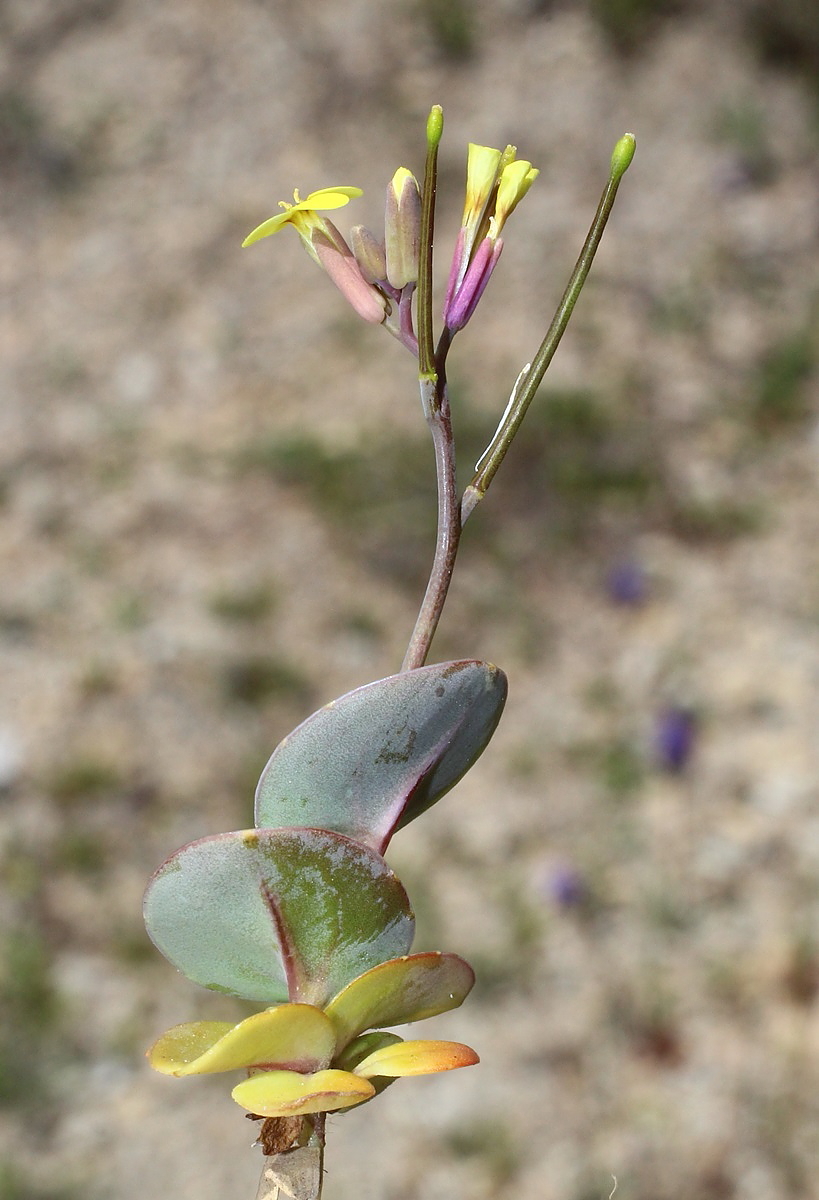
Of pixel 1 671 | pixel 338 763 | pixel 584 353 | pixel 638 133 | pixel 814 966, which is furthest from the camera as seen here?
pixel 638 133

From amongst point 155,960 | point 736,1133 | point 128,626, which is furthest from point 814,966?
point 128,626

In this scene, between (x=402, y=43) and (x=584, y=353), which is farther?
(x=402, y=43)

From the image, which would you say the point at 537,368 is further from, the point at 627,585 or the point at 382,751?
the point at 627,585

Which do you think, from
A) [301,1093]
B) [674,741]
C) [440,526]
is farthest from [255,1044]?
[674,741]

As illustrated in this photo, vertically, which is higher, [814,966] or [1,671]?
[1,671]

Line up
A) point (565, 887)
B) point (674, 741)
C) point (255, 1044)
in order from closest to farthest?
point (255, 1044) < point (565, 887) < point (674, 741)

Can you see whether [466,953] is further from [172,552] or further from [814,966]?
[172,552]

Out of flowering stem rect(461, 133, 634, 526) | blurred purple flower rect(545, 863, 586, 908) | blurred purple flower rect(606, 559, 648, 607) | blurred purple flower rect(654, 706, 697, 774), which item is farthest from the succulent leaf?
blurred purple flower rect(606, 559, 648, 607)
